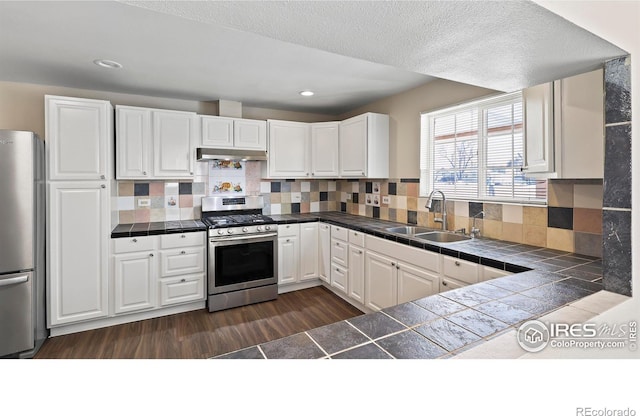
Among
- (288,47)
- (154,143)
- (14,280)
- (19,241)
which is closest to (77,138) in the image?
(154,143)

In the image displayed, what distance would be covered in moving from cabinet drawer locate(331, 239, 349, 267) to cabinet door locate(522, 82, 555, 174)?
6.39 ft

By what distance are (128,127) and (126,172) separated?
45cm

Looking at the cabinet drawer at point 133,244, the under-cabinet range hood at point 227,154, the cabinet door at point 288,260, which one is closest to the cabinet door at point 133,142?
the under-cabinet range hood at point 227,154

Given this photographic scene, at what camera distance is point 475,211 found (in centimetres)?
269

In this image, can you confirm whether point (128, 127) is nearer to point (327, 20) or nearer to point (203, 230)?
point (203, 230)

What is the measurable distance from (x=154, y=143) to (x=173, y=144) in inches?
7.1

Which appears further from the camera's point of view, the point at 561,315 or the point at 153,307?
the point at 153,307

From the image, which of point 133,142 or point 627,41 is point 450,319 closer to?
point 627,41

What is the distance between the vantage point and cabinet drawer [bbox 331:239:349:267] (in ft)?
11.2

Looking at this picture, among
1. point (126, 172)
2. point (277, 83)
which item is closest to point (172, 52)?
point (277, 83)

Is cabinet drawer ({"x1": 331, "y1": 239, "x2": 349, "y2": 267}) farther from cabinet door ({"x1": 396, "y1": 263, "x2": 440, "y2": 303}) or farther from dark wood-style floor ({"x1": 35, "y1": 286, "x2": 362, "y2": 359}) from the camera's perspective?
cabinet door ({"x1": 396, "y1": 263, "x2": 440, "y2": 303})

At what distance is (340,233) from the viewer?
351 cm

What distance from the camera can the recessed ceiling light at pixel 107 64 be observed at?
246cm

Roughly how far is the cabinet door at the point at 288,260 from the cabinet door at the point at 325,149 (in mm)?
978
